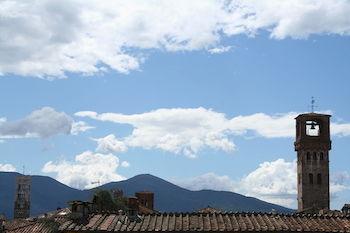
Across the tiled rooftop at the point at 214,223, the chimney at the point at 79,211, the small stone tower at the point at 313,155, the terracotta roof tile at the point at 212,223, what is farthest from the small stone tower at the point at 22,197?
the tiled rooftop at the point at 214,223

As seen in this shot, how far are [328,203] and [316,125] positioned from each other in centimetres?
1029

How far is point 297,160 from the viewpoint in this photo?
88938mm

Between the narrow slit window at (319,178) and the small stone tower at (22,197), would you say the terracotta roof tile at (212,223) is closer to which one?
the narrow slit window at (319,178)

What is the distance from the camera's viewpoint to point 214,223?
24.5 meters

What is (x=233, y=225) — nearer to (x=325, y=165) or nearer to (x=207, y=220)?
(x=207, y=220)

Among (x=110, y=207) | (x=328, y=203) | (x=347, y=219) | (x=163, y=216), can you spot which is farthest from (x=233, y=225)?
(x=328, y=203)

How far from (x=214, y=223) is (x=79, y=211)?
203 inches

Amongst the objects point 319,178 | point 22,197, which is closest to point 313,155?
point 319,178

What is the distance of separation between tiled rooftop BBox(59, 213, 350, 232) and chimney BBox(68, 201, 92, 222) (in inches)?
11.3

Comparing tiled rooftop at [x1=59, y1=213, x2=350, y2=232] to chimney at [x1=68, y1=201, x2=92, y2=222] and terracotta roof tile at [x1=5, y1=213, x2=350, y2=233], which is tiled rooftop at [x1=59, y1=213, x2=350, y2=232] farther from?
chimney at [x1=68, y1=201, x2=92, y2=222]

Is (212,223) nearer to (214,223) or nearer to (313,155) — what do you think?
(214,223)

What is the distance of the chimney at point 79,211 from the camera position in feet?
82.5

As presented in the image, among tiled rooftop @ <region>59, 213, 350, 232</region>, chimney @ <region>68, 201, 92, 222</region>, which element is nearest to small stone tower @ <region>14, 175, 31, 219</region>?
chimney @ <region>68, 201, 92, 222</region>

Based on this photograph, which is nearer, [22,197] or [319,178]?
[319,178]
